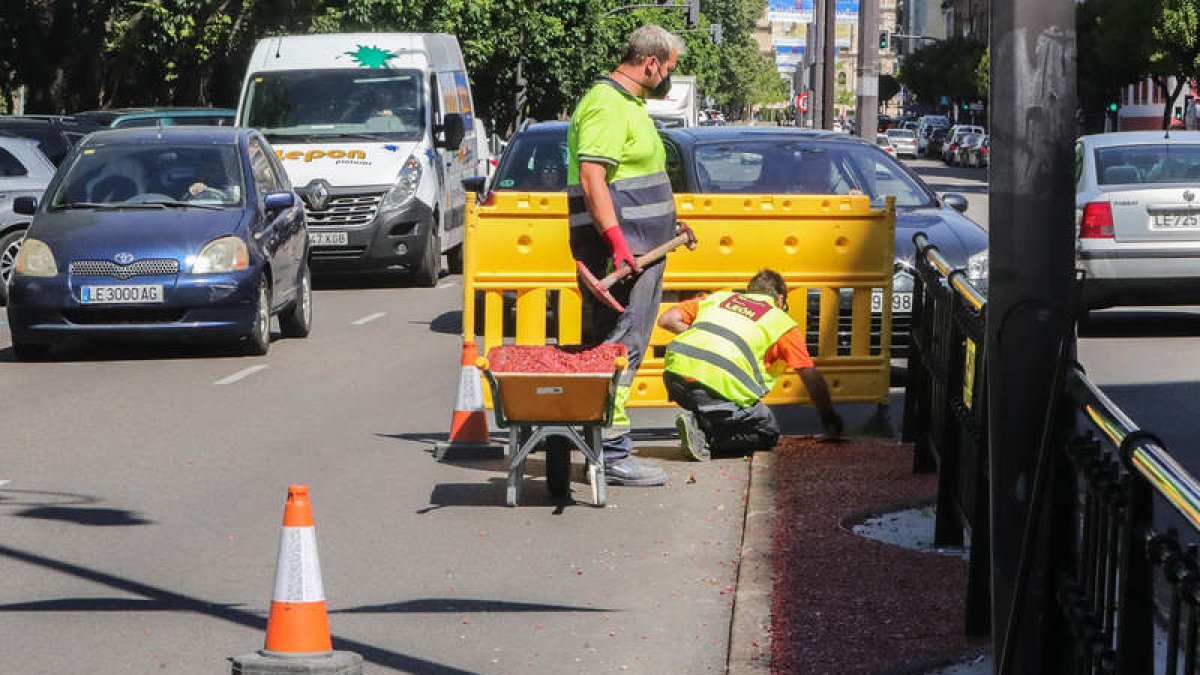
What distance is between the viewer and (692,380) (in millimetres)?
10477

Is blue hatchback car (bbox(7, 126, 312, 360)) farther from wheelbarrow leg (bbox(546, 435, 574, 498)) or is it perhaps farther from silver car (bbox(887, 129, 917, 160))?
silver car (bbox(887, 129, 917, 160))

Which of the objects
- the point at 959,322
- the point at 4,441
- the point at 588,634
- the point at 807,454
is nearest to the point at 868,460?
the point at 807,454

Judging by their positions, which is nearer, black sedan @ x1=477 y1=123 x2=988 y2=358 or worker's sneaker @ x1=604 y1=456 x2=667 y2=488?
worker's sneaker @ x1=604 y1=456 x2=667 y2=488

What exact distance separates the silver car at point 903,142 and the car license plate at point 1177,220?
87055 millimetres

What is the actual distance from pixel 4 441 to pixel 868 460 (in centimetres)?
458

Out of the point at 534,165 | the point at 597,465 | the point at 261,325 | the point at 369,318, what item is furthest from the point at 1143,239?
the point at 597,465

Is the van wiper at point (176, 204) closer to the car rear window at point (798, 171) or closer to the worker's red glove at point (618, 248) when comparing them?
the car rear window at point (798, 171)

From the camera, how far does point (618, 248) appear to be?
9.41m

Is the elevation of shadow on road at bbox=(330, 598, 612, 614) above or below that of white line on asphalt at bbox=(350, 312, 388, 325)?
above

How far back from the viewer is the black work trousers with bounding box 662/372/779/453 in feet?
34.6

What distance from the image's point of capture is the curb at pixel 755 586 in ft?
21.4

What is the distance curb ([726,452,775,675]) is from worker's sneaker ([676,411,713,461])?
0.51m

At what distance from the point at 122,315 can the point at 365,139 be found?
8042 mm

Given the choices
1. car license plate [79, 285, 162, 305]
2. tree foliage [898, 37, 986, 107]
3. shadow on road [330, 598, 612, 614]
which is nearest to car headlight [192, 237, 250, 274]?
car license plate [79, 285, 162, 305]
